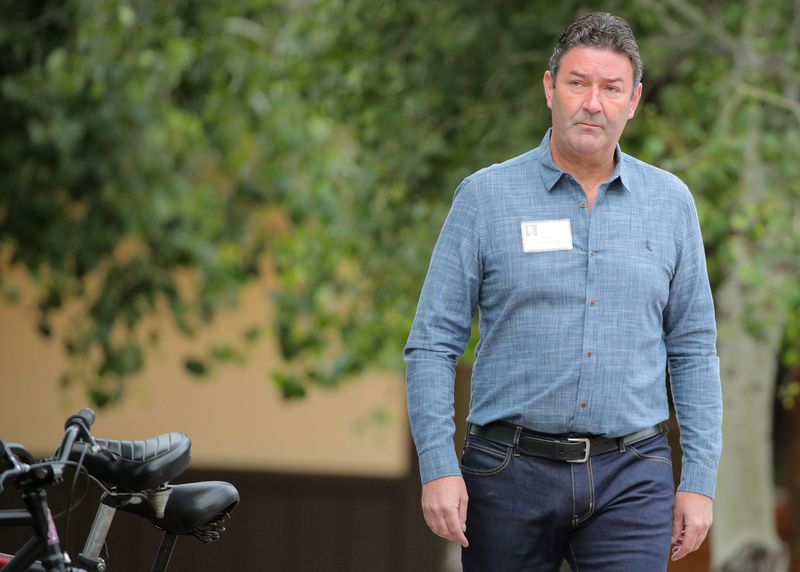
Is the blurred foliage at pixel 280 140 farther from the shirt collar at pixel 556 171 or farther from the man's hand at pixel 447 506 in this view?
the man's hand at pixel 447 506

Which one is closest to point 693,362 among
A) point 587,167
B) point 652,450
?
point 652,450

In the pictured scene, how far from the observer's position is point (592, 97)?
2592 millimetres

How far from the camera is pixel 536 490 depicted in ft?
8.41

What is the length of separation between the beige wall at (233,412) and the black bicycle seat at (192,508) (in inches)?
219

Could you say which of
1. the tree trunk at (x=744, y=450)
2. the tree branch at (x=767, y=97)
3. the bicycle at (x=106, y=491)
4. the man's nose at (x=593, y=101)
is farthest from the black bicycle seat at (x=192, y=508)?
the tree trunk at (x=744, y=450)

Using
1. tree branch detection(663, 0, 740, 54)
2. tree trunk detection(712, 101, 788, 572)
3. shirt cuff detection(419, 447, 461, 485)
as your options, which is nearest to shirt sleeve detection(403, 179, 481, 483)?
shirt cuff detection(419, 447, 461, 485)

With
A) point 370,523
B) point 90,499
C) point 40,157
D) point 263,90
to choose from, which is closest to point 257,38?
point 263,90

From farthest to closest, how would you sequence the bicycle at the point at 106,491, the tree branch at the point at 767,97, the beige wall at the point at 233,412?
the beige wall at the point at 233,412 → the tree branch at the point at 767,97 → the bicycle at the point at 106,491

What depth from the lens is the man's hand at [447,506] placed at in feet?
8.24

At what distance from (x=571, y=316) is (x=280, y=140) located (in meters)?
4.13

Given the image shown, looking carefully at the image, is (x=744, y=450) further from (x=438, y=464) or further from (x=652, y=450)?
(x=438, y=464)

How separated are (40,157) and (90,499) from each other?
204 centimetres

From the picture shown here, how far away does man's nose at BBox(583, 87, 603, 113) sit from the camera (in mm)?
2588

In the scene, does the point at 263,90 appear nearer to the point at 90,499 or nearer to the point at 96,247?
the point at 96,247
